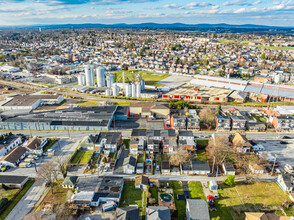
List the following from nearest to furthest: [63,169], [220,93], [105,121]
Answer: [63,169] → [105,121] → [220,93]

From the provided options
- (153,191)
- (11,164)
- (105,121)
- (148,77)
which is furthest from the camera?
(148,77)

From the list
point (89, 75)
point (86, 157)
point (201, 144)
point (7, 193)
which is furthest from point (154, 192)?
point (89, 75)

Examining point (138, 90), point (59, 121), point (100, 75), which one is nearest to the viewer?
point (59, 121)

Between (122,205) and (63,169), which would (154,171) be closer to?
(122,205)

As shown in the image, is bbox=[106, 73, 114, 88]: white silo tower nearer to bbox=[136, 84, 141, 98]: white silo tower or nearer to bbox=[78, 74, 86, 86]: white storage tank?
bbox=[78, 74, 86, 86]: white storage tank

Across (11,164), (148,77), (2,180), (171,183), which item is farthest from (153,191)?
(148,77)

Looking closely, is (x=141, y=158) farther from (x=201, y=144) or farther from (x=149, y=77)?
(x=149, y=77)

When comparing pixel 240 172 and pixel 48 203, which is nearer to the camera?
pixel 48 203
